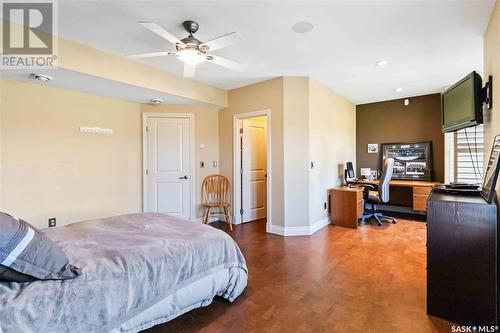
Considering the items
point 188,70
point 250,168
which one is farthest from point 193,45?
point 250,168

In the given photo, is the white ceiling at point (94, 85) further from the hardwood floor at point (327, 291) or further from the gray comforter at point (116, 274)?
the hardwood floor at point (327, 291)

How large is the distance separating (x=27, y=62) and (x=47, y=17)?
62cm

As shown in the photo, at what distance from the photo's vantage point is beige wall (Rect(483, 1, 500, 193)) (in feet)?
6.82

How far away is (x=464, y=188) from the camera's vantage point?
7.41 ft

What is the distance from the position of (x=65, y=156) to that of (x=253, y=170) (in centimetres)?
304

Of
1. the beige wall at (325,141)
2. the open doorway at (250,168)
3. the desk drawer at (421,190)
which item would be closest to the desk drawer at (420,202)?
the desk drawer at (421,190)

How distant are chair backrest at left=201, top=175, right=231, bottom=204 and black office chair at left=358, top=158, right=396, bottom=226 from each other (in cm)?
253

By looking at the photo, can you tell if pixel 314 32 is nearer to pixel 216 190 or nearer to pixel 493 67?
pixel 493 67

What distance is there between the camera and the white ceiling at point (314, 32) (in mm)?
2162

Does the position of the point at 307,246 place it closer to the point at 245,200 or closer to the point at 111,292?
the point at 245,200

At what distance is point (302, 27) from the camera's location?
8.13 ft

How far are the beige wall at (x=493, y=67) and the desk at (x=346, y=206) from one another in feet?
6.79

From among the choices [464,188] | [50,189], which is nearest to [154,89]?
[50,189]

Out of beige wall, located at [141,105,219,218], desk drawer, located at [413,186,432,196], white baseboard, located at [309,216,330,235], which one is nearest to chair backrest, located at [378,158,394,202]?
desk drawer, located at [413,186,432,196]
